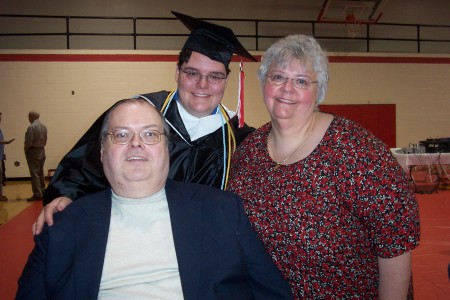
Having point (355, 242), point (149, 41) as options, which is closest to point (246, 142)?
point (355, 242)

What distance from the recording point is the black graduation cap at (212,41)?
2.08 metres

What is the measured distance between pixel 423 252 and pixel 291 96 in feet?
10.3

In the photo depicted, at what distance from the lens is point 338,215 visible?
1426 mm

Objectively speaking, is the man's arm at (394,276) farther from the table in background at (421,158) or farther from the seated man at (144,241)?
the table in background at (421,158)

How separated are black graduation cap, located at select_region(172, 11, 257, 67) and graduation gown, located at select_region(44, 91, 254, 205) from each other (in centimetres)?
33

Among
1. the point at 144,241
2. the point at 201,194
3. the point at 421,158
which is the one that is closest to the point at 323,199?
the point at 201,194

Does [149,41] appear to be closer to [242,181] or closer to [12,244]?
[12,244]

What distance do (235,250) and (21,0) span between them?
1072 centimetres

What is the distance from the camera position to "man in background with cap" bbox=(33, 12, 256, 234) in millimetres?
1854

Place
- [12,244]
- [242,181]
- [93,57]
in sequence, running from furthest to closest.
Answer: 1. [93,57]
2. [12,244]
3. [242,181]

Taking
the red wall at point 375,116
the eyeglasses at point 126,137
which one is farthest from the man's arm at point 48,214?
the red wall at point 375,116

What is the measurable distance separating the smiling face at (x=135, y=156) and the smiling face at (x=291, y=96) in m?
0.49

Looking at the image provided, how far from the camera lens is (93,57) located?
8961mm

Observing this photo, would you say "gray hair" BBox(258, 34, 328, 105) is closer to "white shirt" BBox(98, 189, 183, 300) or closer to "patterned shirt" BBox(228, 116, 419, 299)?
"patterned shirt" BBox(228, 116, 419, 299)
